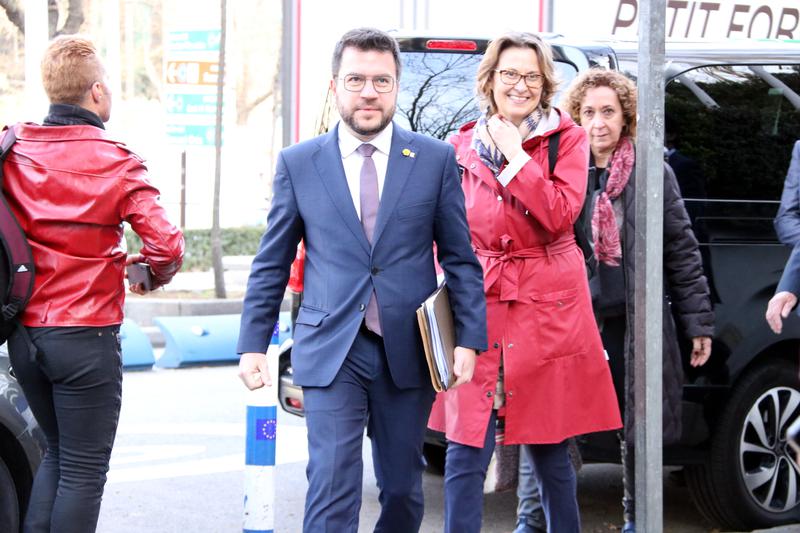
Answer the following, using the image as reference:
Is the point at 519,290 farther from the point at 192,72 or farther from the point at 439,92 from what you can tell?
the point at 192,72

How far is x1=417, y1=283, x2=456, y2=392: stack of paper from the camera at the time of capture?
392 centimetres

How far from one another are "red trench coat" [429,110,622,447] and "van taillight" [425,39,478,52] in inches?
46.7

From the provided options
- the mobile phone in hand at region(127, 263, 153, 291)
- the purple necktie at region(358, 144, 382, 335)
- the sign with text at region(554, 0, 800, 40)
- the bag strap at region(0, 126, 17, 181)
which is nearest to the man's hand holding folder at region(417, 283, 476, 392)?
the purple necktie at region(358, 144, 382, 335)

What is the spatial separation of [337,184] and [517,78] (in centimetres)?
93

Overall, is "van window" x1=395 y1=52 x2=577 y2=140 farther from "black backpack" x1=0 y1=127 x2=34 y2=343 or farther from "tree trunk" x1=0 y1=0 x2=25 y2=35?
"tree trunk" x1=0 y1=0 x2=25 y2=35

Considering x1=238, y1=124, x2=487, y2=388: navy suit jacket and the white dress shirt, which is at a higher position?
the white dress shirt

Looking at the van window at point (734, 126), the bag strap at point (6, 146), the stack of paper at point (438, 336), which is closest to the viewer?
the stack of paper at point (438, 336)

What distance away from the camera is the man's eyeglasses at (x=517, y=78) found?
4.55 metres

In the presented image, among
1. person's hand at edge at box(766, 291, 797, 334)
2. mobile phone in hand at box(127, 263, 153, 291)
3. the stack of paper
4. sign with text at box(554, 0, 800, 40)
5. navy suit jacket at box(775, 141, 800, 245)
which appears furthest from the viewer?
sign with text at box(554, 0, 800, 40)

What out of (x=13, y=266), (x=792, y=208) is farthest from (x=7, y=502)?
(x=792, y=208)

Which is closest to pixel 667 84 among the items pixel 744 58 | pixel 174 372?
pixel 744 58

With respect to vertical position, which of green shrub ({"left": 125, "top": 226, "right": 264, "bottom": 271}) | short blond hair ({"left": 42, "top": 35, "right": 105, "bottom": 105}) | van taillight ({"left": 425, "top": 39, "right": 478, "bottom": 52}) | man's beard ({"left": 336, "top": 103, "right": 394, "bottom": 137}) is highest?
van taillight ({"left": 425, "top": 39, "right": 478, "bottom": 52})

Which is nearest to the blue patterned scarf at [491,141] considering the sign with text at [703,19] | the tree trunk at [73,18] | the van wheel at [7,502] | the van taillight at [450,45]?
the van taillight at [450,45]

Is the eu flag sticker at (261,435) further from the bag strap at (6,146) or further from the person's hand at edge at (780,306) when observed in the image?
the person's hand at edge at (780,306)
